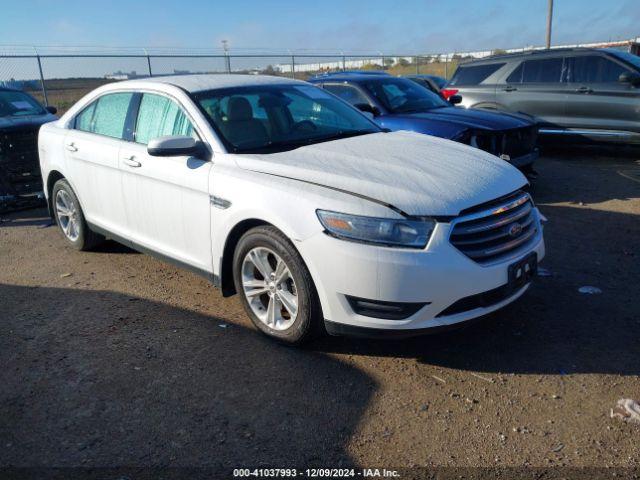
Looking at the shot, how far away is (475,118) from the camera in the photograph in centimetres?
720

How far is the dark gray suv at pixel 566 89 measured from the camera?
9.05 meters

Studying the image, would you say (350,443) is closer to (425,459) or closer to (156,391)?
(425,459)

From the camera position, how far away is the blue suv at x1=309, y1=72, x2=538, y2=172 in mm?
6865

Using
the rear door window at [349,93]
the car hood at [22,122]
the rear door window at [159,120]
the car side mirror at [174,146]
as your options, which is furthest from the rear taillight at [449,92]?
the car side mirror at [174,146]

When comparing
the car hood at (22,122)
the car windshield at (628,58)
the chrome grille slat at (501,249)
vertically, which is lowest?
the chrome grille slat at (501,249)

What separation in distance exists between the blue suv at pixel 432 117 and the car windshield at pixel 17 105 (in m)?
4.71

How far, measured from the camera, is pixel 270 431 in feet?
9.57

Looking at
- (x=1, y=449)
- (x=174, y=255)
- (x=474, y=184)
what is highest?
(x=474, y=184)

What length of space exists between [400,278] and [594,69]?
8309mm

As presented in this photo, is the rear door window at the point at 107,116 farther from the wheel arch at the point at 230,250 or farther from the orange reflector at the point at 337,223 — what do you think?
the orange reflector at the point at 337,223

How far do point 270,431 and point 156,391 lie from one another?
815 millimetres

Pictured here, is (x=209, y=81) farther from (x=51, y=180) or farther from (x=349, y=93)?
(x=349, y=93)

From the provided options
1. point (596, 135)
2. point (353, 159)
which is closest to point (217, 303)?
point (353, 159)

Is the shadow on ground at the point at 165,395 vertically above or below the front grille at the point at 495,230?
below
